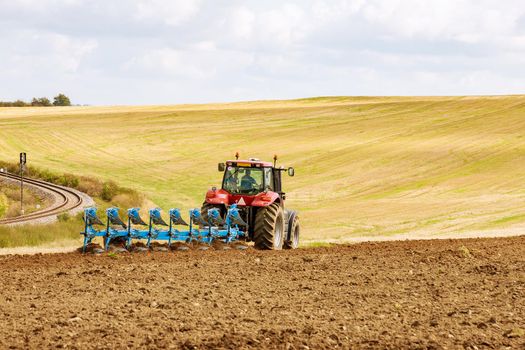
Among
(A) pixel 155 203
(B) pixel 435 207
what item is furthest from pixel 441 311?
(A) pixel 155 203

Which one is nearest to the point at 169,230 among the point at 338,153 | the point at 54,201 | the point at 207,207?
the point at 207,207

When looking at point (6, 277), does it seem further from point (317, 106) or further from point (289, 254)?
point (317, 106)

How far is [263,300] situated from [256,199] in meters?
8.26

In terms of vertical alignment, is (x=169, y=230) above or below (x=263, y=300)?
below

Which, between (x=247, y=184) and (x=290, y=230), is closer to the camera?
(x=247, y=184)

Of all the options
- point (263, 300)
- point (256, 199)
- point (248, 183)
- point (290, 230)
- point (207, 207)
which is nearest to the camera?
point (263, 300)

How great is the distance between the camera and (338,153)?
183 ft

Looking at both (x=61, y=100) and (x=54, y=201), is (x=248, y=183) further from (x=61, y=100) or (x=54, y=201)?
(x=61, y=100)

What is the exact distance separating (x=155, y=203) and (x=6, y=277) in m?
28.1

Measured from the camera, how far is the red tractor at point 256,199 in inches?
786

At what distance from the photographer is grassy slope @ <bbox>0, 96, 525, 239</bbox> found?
124 feet

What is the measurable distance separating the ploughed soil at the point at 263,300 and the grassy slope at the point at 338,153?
15686 mm

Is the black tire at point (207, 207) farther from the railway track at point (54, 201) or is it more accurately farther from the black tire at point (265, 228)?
the railway track at point (54, 201)

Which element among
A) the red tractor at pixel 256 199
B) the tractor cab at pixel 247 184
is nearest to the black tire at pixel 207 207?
the red tractor at pixel 256 199
